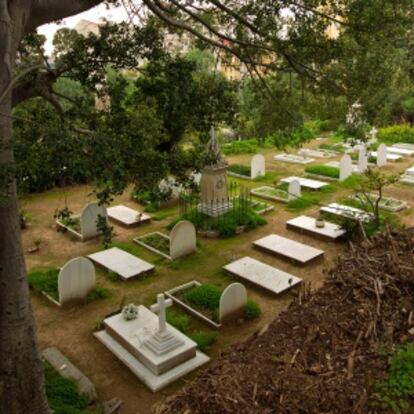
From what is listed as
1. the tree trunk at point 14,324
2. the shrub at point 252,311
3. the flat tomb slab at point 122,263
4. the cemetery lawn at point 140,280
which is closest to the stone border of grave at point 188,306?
the cemetery lawn at point 140,280

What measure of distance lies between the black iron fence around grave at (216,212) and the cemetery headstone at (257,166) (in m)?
3.51

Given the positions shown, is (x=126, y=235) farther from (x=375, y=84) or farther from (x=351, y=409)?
(x=351, y=409)

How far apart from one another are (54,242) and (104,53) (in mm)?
6701

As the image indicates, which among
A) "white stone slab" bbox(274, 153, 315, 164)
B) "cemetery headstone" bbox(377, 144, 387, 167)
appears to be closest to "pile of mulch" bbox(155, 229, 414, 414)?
"cemetery headstone" bbox(377, 144, 387, 167)

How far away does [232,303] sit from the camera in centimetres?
825

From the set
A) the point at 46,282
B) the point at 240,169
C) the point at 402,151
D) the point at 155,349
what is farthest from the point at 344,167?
the point at 155,349

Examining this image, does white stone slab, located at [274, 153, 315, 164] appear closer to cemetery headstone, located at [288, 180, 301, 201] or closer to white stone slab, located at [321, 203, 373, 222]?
cemetery headstone, located at [288, 180, 301, 201]

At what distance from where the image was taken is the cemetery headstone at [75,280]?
884 centimetres

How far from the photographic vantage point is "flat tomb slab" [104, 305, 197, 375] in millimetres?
6879

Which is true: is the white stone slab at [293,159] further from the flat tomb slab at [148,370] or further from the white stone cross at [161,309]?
the white stone cross at [161,309]

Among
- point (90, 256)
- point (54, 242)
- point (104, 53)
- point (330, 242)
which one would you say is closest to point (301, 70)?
point (104, 53)

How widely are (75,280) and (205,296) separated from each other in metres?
2.62

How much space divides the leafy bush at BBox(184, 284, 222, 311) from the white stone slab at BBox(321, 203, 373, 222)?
467 centimetres

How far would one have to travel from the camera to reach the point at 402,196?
1532cm
